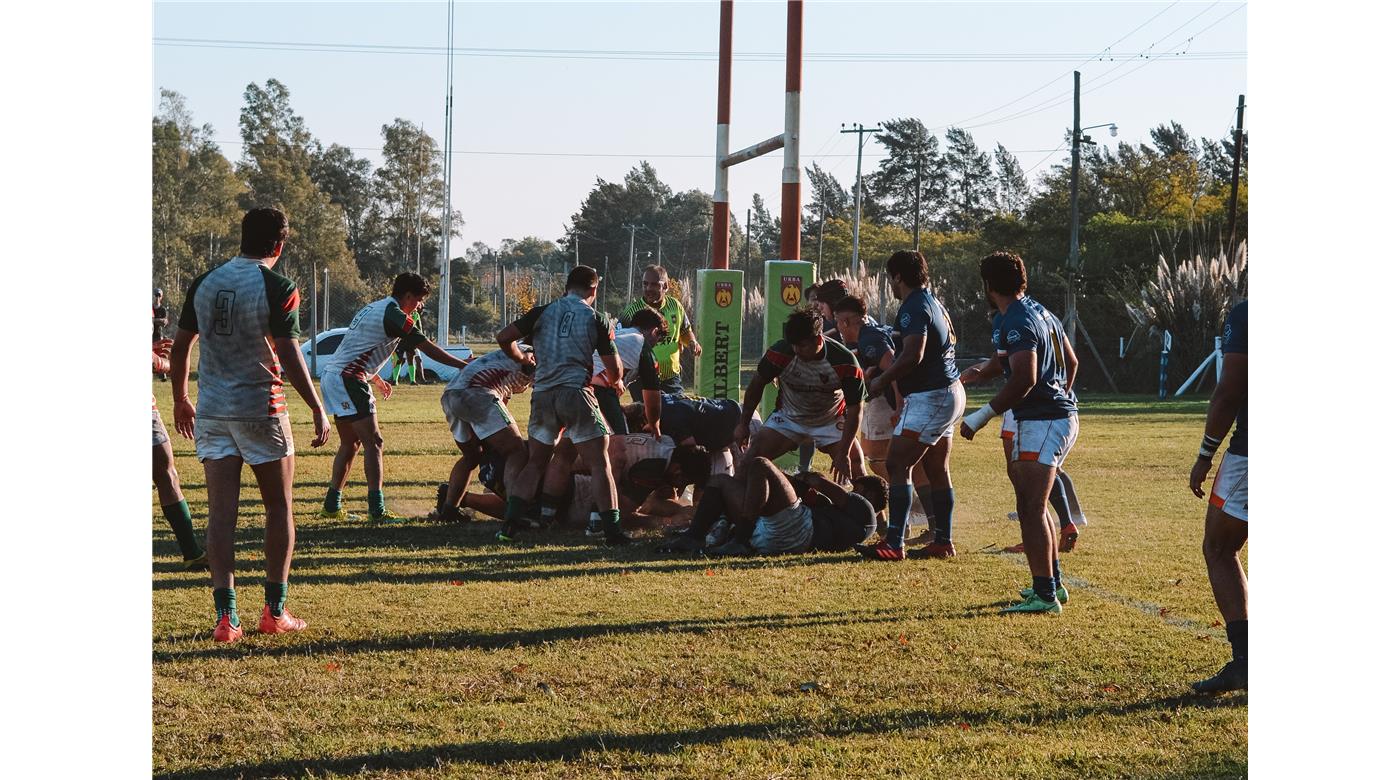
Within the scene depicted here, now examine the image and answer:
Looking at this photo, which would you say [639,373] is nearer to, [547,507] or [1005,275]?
[547,507]

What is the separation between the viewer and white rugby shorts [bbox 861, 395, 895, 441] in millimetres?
10461

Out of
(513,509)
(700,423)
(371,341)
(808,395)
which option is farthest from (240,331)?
(700,423)

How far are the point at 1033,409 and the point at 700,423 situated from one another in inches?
153

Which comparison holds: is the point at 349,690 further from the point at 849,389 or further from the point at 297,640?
the point at 849,389

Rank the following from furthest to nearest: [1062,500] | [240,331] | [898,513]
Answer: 1. [1062,500]
2. [898,513]
3. [240,331]

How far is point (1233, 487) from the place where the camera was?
5.14 meters

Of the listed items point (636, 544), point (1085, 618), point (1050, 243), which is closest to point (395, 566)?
point (636, 544)

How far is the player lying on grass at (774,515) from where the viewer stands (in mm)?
8906

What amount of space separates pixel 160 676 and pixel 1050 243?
1991 inches

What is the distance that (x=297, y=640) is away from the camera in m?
6.25

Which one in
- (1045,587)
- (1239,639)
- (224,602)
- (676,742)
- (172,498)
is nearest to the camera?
(676,742)

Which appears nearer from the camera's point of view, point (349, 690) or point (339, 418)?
point (349, 690)

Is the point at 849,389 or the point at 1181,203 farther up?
the point at 1181,203

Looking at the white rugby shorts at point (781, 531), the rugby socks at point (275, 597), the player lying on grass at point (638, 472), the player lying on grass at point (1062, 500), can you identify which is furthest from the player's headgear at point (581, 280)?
the rugby socks at point (275, 597)
